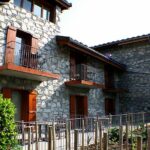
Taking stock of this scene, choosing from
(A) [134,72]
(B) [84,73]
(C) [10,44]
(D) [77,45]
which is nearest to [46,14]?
(D) [77,45]

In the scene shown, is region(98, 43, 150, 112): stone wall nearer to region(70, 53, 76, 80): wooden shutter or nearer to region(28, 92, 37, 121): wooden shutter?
region(70, 53, 76, 80): wooden shutter

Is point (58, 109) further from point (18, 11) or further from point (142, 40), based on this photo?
point (142, 40)

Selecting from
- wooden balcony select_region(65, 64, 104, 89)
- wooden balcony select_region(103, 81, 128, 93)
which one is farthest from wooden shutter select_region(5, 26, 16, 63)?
wooden balcony select_region(103, 81, 128, 93)

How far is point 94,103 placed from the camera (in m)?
16.1

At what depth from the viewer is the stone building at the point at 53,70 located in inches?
436

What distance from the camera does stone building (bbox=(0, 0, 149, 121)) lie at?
436 inches

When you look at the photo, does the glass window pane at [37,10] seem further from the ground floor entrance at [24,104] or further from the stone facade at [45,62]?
the ground floor entrance at [24,104]

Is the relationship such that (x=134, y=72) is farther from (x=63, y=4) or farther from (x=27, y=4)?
(x=27, y=4)

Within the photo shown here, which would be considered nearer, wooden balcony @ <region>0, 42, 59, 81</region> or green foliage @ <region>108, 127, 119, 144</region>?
green foliage @ <region>108, 127, 119, 144</region>

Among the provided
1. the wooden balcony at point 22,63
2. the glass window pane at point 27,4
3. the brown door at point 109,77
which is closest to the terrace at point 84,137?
the wooden balcony at point 22,63

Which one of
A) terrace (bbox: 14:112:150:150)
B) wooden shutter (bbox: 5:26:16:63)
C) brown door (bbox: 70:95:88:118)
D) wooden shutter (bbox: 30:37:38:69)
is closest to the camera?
terrace (bbox: 14:112:150:150)

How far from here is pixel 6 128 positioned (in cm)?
652

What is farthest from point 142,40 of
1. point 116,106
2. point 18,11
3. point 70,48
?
point 18,11

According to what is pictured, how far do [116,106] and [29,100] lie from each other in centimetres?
847
